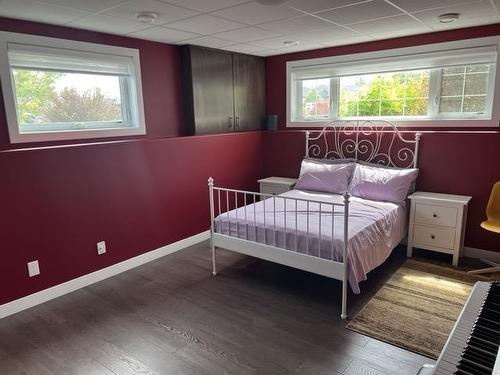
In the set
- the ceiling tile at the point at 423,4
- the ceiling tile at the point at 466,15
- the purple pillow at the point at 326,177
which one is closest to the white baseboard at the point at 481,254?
the purple pillow at the point at 326,177

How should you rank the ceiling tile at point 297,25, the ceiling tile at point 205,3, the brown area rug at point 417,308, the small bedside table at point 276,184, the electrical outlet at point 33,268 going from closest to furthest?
1. the brown area rug at point 417,308
2. the ceiling tile at point 205,3
3. the electrical outlet at point 33,268
4. the ceiling tile at point 297,25
5. the small bedside table at point 276,184

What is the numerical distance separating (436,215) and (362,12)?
1979 mm

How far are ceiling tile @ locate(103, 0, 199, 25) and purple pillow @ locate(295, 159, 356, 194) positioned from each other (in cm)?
215

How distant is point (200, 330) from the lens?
8.00ft

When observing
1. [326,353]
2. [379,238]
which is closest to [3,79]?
[326,353]

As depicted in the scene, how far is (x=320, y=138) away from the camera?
444 centimetres

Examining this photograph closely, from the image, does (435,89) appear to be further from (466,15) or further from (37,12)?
(37,12)

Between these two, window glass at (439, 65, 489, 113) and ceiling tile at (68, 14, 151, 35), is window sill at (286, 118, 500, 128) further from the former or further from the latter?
ceiling tile at (68, 14, 151, 35)

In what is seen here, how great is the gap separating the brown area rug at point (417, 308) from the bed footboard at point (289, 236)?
0.90ft

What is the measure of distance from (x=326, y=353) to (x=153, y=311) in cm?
132

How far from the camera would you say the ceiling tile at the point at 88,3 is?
235 cm

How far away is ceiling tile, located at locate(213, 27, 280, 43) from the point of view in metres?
3.28

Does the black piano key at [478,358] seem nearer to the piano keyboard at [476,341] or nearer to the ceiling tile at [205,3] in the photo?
the piano keyboard at [476,341]

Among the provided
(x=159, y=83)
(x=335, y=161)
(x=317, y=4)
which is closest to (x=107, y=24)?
(x=159, y=83)
